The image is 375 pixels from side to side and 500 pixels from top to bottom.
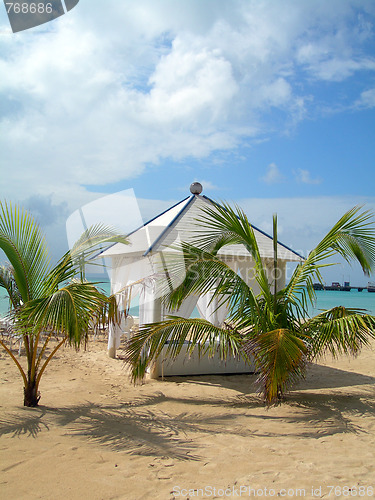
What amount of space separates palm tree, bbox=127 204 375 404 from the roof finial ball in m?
3.49

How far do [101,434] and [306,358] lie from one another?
3.01 meters

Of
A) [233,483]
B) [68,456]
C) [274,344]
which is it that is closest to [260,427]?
[274,344]

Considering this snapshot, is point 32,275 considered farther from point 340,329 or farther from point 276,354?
point 340,329

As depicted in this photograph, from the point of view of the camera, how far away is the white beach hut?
8.12 metres

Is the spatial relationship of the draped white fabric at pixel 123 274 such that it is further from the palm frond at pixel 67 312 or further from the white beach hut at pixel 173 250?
the palm frond at pixel 67 312

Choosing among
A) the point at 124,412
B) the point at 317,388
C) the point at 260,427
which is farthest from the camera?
the point at 317,388

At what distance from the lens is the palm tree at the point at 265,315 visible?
5.54m

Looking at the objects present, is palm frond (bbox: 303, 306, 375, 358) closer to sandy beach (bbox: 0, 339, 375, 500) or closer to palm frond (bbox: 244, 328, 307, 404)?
palm frond (bbox: 244, 328, 307, 404)

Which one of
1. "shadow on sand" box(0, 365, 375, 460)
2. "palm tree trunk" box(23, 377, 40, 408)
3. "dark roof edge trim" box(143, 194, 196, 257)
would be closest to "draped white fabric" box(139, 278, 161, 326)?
"dark roof edge trim" box(143, 194, 196, 257)

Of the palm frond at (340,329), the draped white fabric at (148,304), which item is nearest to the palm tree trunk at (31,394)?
the draped white fabric at (148,304)

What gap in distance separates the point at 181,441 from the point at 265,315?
100.0 inches

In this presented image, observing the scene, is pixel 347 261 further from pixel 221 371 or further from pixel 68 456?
pixel 68 456

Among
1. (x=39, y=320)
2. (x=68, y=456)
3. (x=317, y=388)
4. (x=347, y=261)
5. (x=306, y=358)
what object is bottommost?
(x=317, y=388)

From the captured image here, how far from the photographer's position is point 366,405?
621cm
